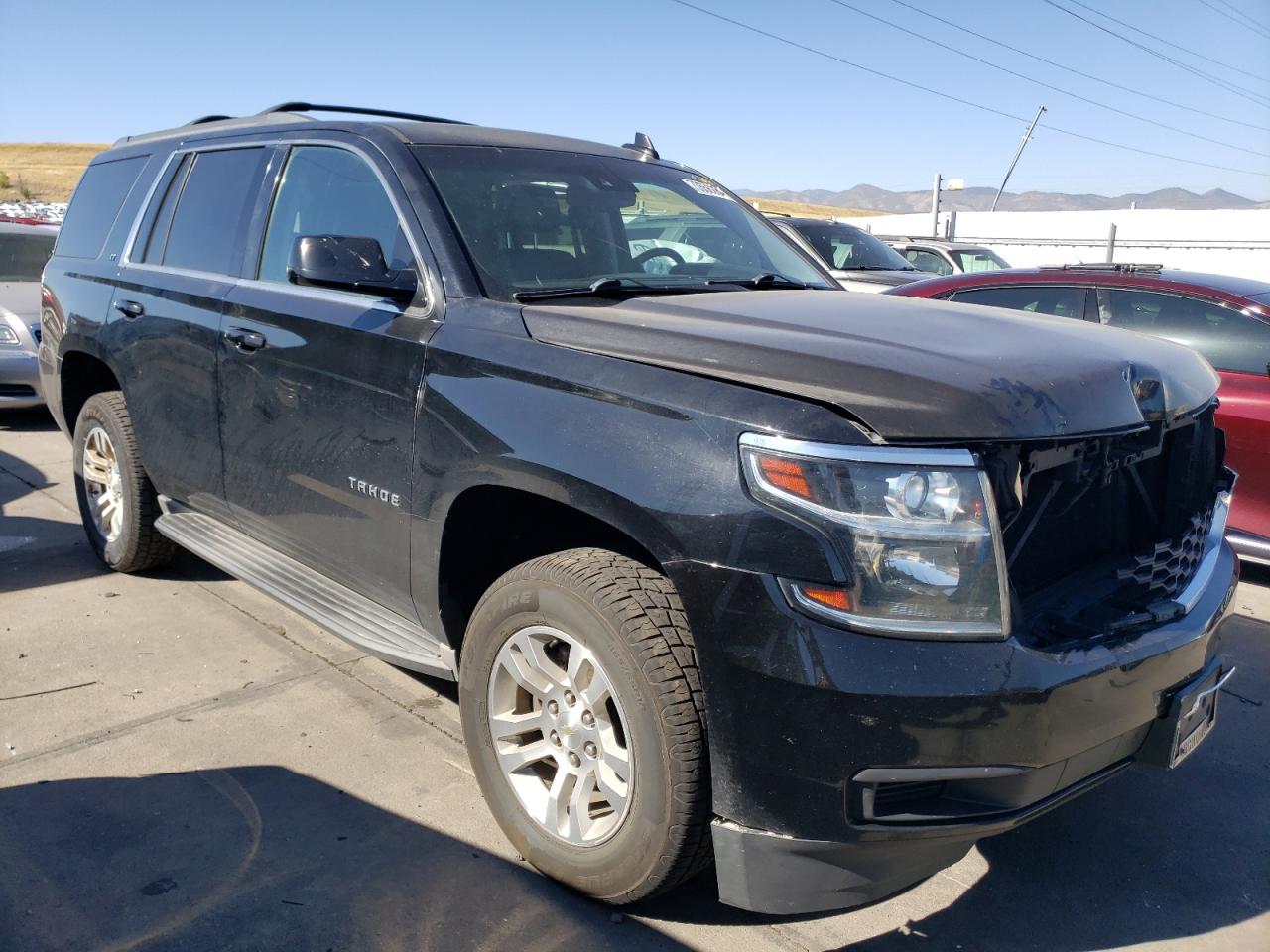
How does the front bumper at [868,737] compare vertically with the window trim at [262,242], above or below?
below

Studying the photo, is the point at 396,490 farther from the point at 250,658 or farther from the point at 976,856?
the point at 976,856

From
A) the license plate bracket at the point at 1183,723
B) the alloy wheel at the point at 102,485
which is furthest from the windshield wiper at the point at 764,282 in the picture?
the alloy wheel at the point at 102,485

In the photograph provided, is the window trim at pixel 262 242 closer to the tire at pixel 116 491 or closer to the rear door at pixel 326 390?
the rear door at pixel 326 390

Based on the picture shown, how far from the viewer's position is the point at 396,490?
304cm

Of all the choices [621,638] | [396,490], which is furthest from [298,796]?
[621,638]

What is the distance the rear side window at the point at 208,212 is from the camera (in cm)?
397

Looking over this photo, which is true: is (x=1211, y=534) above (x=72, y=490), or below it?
above

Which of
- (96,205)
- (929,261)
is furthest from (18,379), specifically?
(929,261)

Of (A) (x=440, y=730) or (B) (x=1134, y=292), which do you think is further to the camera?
(B) (x=1134, y=292)

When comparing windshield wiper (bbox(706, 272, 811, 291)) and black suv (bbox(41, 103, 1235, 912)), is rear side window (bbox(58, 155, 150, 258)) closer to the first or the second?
black suv (bbox(41, 103, 1235, 912))

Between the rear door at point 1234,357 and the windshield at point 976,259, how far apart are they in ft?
30.5

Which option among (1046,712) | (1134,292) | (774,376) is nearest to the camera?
(1046,712)

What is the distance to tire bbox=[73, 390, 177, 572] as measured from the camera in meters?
4.67

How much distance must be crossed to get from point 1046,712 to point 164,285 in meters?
3.72
